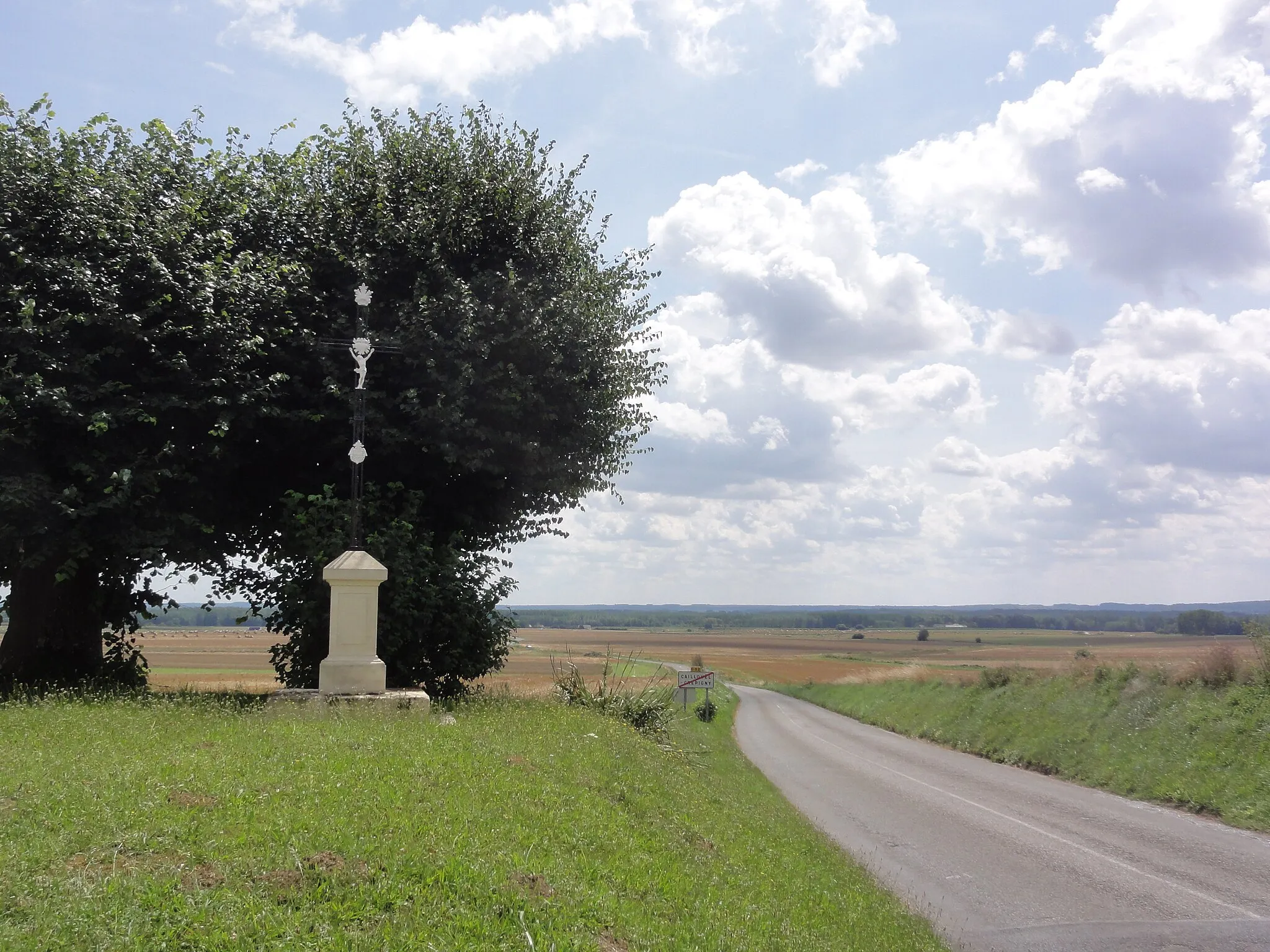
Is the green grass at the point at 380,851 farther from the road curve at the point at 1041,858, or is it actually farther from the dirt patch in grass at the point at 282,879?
the road curve at the point at 1041,858

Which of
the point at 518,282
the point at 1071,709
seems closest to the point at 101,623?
the point at 518,282

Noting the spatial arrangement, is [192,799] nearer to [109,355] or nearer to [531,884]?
[531,884]

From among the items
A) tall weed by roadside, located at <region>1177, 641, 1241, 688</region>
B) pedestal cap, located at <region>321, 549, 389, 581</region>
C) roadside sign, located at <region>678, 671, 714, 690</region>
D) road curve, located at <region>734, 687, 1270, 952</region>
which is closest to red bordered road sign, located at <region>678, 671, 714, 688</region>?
roadside sign, located at <region>678, 671, 714, 690</region>

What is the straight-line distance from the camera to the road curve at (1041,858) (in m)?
9.06

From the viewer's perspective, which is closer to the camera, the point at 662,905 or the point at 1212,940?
the point at 662,905

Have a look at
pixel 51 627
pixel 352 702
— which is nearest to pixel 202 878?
pixel 352 702

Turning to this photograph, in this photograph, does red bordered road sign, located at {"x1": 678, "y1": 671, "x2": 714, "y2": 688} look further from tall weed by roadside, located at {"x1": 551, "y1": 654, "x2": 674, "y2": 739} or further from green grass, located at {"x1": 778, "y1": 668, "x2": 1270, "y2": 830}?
tall weed by roadside, located at {"x1": 551, "y1": 654, "x2": 674, "y2": 739}

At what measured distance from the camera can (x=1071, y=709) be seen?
25.6m

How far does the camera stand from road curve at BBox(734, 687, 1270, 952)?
9062 mm

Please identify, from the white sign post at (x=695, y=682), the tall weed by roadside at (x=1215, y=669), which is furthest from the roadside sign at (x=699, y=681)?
the tall weed by roadside at (x=1215, y=669)

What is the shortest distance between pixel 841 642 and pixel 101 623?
17293cm

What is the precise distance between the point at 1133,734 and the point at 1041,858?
36.1 feet

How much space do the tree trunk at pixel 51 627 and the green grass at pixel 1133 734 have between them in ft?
66.8

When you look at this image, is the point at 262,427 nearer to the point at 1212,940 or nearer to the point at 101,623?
the point at 101,623
